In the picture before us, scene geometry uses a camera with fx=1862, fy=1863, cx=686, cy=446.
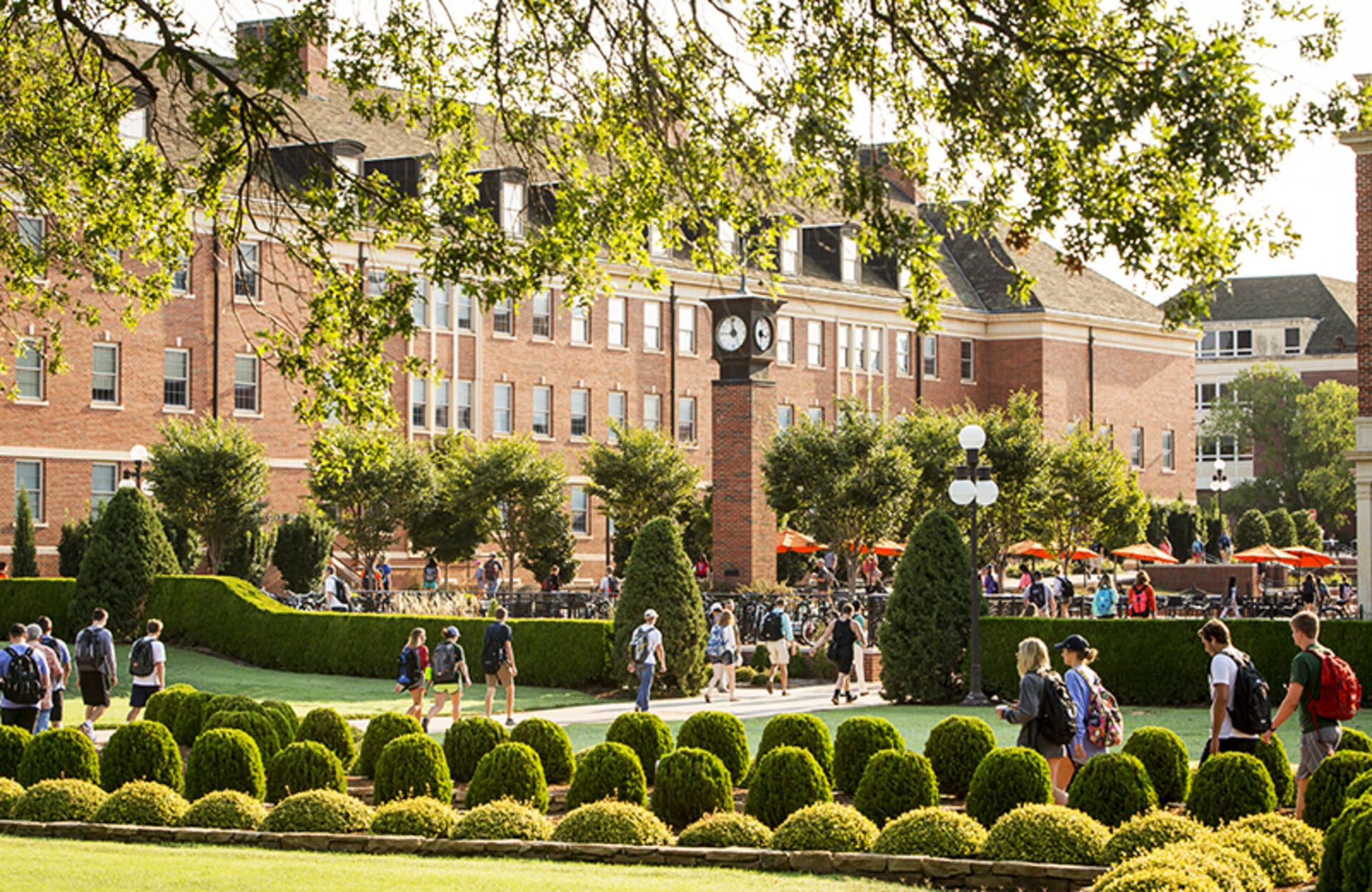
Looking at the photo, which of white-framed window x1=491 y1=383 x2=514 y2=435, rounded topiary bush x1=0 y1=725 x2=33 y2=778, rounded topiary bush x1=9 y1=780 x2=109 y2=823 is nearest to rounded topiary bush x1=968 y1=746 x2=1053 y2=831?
rounded topiary bush x1=9 y1=780 x2=109 y2=823

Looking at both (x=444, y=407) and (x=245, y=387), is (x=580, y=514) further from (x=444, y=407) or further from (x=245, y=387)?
(x=245, y=387)

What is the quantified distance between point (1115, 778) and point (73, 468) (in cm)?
4181

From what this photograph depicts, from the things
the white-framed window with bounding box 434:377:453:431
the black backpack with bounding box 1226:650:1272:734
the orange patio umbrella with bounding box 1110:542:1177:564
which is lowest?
the black backpack with bounding box 1226:650:1272:734

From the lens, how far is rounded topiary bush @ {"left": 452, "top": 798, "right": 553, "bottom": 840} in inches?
542

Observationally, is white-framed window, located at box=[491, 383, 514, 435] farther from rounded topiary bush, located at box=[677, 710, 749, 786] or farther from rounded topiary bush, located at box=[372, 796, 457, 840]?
rounded topiary bush, located at box=[372, 796, 457, 840]

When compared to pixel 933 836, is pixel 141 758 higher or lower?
higher

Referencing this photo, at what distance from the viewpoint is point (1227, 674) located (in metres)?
14.0

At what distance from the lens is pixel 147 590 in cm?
3669

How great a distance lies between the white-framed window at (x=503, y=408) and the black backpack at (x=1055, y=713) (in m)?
46.7

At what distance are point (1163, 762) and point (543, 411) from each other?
155 feet

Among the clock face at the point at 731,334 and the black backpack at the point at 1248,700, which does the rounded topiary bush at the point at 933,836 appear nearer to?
the black backpack at the point at 1248,700

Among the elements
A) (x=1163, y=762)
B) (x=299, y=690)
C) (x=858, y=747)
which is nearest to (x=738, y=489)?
(x=299, y=690)

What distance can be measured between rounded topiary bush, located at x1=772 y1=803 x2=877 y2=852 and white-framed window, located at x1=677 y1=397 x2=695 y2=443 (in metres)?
51.4

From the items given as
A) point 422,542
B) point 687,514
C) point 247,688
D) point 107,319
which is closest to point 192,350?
A: point 107,319
